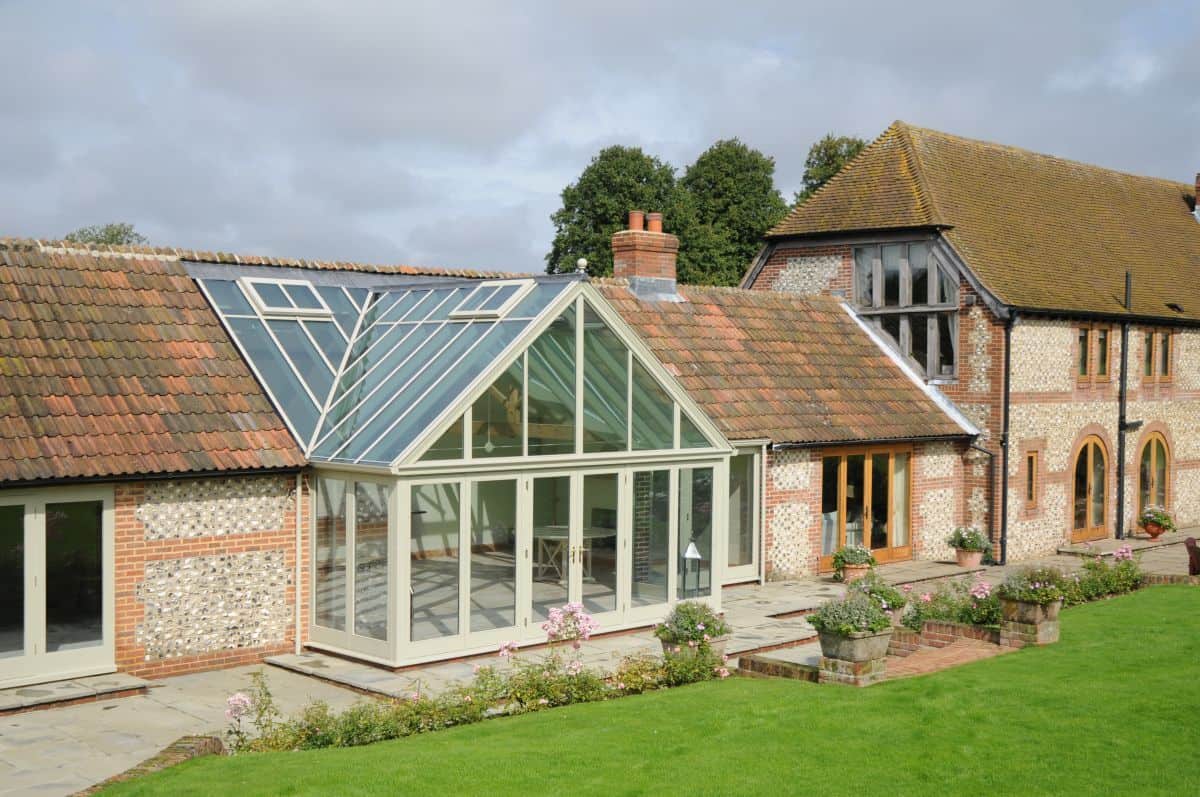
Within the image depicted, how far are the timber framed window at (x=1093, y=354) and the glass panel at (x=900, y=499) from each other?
520 cm

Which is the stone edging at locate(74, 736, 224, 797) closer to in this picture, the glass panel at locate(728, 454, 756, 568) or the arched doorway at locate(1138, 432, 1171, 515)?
the glass panel at locate(728, 454, 756, 568)

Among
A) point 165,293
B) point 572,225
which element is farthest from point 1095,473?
point 572,225

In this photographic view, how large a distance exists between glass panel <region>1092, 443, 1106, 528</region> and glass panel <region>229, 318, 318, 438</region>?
58.9 feet

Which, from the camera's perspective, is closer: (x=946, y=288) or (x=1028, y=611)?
(x=1028, y=611)

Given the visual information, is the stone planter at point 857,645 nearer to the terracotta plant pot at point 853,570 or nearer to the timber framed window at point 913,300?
the terracotta plant pot at point 853,570

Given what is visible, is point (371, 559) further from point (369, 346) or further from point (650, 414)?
point (650, 414)

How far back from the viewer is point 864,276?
83.0 feet

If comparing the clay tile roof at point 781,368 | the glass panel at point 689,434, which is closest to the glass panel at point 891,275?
the clay tile roof at point 781,368

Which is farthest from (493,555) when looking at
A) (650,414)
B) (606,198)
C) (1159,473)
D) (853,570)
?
(606,198)

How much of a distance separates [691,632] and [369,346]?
618cm

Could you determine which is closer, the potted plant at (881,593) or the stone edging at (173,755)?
the stone edging at (173,755)

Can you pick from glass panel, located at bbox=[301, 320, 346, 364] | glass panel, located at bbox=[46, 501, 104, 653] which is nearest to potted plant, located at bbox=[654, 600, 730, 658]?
glass panel, located at bbox=[301, 320, 346, 364]

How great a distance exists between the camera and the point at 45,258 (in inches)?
586

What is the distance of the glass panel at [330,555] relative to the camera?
14.3 metres
